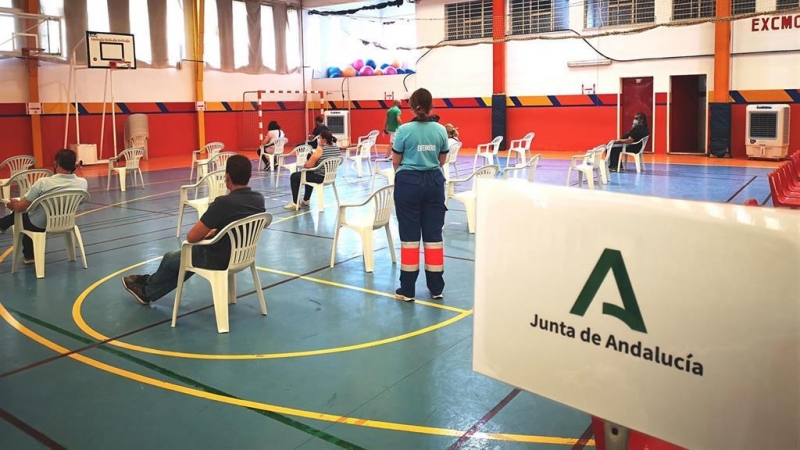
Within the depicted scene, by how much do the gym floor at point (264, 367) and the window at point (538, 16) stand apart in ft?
41.2

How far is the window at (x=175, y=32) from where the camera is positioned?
703 inches

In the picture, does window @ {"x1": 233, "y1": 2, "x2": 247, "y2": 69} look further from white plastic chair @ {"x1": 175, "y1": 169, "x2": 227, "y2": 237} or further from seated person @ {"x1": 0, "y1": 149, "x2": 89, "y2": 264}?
seated person @ {"x1": 0, "y1": 149, "x2": 89, "y2": 264}

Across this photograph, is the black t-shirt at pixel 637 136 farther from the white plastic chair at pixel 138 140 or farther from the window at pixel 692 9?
the white plastic chair at pixel 138 140

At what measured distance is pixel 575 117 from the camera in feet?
58.9

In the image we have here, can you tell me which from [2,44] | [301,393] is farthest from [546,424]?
[2,44]

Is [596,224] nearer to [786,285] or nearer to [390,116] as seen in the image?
[786,285]

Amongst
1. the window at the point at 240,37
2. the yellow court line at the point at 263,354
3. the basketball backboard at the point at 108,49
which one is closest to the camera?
the yellow court line at the point at 263,354

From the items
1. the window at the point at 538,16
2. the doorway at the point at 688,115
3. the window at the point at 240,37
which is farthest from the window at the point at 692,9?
the window at the point at 240,37

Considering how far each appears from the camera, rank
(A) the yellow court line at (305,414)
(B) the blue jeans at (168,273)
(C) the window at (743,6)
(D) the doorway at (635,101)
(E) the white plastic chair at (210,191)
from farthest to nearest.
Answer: (D) the doorway at (635,101)
(C) the window at (743,6)
(E) the white plastic chair at (210,191)
(B) the blue jeans at (168,273)
(A) the yellow court line at (305,414)

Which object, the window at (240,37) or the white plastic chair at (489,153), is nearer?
the white plastic chair at (489,153)

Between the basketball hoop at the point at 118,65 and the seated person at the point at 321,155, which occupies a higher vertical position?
the basketball hoop at the point at 118,65

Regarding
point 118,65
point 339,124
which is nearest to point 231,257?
point 118,65

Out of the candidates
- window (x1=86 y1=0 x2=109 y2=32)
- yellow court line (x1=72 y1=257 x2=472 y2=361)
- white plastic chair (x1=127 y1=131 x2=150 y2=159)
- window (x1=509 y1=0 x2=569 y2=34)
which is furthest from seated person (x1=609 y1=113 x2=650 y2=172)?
window (x1=86 y1=0 x2=109 y2=32)

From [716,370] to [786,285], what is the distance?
0.19 meters
